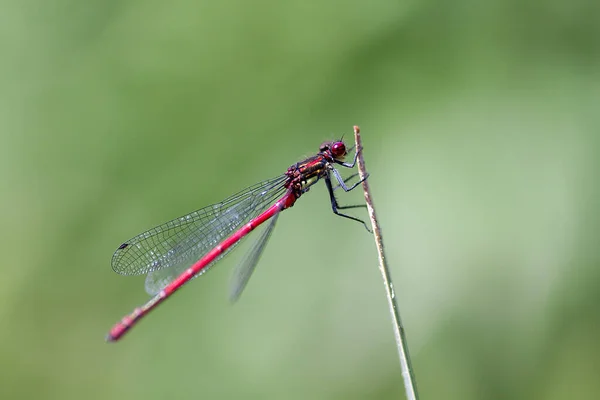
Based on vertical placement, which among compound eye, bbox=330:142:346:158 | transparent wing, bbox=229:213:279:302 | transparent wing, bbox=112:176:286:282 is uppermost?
compound eye, bbox=330:142:346:158

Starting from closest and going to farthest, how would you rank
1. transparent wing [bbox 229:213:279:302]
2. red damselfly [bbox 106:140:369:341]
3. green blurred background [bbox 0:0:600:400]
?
transparent wing [bbox 229:213:279:302] < green blurred background [bbox 0:0:600:400] < red damselfly [bbox 106:140:369:341]

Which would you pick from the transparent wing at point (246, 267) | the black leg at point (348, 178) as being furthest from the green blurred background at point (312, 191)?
the transparent wing at point (246, 267)

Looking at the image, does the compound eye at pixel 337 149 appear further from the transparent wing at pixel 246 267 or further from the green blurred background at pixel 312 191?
the transparent wing at pixel 246 267

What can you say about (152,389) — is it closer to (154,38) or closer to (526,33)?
(154,38)

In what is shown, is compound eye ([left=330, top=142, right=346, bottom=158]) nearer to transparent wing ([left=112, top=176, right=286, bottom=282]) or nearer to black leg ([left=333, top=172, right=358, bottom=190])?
black leg ([left=333, top=172, right=358, bottom=190])

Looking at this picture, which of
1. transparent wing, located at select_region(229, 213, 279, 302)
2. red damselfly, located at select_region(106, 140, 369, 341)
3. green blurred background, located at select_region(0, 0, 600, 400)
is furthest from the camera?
red damselfly, located at select_region(106, 140, 369, 341)

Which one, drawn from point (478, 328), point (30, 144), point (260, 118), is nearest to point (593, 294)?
point (478, 328)

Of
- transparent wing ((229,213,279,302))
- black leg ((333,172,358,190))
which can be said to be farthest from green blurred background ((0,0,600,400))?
transparent wing ((229,213,279,302))

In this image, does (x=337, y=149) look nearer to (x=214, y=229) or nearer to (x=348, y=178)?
(x=348, y=178)
